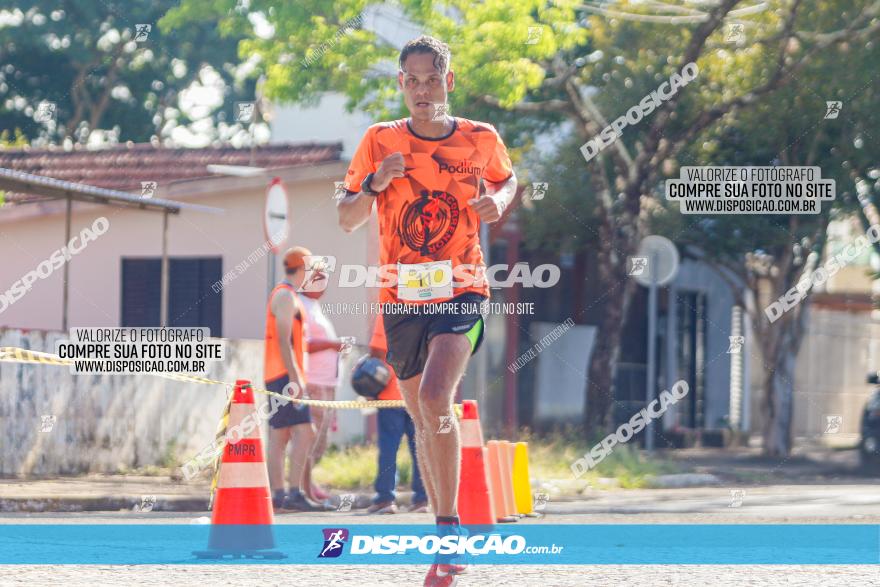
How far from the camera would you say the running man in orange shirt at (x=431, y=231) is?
20.4ft

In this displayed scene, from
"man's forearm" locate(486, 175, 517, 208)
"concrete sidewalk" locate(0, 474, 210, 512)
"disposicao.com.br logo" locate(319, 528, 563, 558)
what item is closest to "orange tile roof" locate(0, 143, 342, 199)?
"concrete sidewalk" locate(0, 474, 210, 512)

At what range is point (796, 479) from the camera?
60.1 ft

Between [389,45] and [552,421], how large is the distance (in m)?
8.36

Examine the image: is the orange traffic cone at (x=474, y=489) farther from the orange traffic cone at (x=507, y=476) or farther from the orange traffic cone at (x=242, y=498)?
the orange traffic cone at (x=242, y=498)

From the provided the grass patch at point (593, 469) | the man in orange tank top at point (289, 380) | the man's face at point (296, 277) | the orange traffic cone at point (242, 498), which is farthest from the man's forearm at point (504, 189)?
the grass patch at point (593, 469)

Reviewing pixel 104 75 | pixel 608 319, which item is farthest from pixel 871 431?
pixel 104 75

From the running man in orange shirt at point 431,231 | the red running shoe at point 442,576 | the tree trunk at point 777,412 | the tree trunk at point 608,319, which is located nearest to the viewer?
the red running shoe at point 442,576

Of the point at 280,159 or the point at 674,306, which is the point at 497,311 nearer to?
the point at 280,159

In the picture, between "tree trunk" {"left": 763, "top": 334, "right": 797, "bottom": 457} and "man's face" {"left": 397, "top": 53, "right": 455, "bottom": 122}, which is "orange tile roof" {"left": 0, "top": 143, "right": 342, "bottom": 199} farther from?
"man's face" {"left": 397, "top": 53, "right": 455, "bottom": 122}

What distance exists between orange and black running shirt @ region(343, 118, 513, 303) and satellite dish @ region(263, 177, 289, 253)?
7.43 metres

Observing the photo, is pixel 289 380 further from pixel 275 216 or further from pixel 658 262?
pixel 658 262

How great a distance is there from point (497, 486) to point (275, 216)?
4.64 metres

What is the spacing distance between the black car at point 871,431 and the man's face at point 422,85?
574 inches

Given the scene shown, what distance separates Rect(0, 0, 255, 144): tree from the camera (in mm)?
32844
